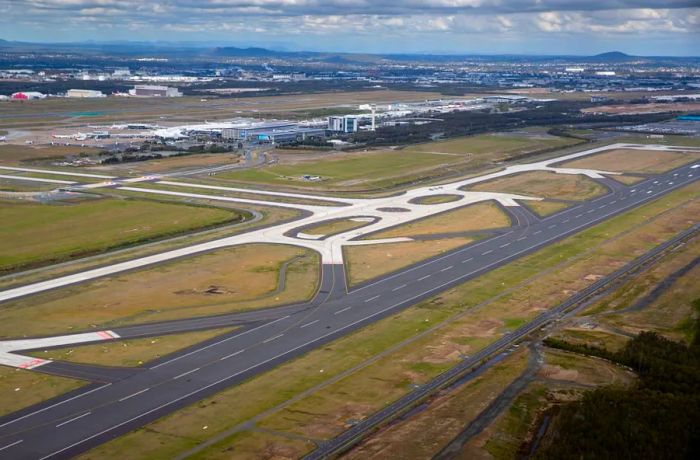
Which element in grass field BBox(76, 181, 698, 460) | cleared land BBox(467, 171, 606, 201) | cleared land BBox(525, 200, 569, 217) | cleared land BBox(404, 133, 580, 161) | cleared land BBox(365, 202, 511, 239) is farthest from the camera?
cleared land BBox(404, 133, 580, 161)

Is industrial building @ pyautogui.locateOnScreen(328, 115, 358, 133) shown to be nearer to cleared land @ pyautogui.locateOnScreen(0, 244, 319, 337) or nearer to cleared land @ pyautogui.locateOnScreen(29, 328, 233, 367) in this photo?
cleared land @ pyautogui.locateOnScreen(0, 244, 319, 337)

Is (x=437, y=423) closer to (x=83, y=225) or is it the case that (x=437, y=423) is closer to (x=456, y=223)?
(x=456, y=223)

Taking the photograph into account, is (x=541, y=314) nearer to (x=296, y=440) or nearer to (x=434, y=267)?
(x=434, y=267)

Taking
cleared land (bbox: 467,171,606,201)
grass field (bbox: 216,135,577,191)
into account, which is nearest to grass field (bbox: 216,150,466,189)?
grass field (bbox: 216,135,577,191)

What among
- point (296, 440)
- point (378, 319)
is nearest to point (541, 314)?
point (378, 319)

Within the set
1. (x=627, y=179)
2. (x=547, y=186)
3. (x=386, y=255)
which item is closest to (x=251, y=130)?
(x=547, y=186)

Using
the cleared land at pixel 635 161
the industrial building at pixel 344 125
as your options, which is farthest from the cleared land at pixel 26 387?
the industrial building at pixel 344 125

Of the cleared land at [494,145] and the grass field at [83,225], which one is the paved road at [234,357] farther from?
the cleared land at [494,145]
